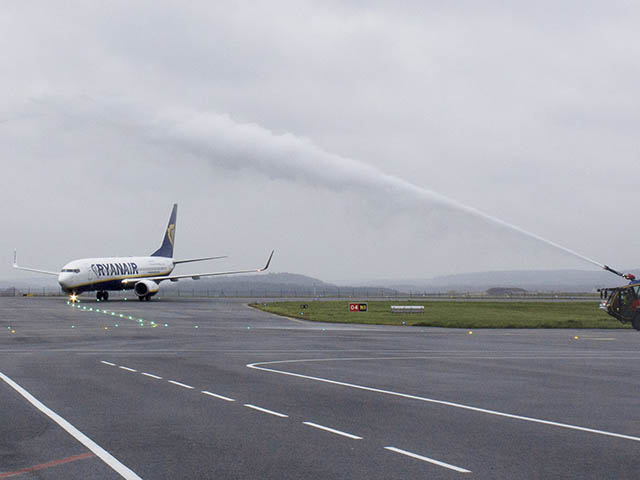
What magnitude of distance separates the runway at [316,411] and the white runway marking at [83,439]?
0.15 feet

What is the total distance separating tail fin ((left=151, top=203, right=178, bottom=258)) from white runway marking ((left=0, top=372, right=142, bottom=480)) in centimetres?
8957

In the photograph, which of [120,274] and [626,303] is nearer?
[626,303]

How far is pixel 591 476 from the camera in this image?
10227 mm

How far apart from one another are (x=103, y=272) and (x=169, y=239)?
20.4m

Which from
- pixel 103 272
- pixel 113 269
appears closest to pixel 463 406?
pixel 103 272

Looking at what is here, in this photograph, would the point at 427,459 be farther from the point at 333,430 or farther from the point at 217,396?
the point at 217,396

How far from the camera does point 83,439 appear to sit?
1273 cm

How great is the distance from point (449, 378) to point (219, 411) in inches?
361

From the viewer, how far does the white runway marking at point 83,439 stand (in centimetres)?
1042

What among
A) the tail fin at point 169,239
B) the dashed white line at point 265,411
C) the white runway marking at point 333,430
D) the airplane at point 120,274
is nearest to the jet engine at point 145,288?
the airplane at point 120,274

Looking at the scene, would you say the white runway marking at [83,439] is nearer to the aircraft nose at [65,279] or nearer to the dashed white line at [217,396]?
the dashed white line at [217,396]

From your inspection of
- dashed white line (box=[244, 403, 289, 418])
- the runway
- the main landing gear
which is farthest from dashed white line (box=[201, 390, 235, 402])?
the main landing gear

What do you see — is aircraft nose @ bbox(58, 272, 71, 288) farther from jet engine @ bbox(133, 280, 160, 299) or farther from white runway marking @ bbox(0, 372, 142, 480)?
white runway marking @ bbox(0, 372, 142, 480)

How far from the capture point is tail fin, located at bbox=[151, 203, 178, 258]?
107 meters
